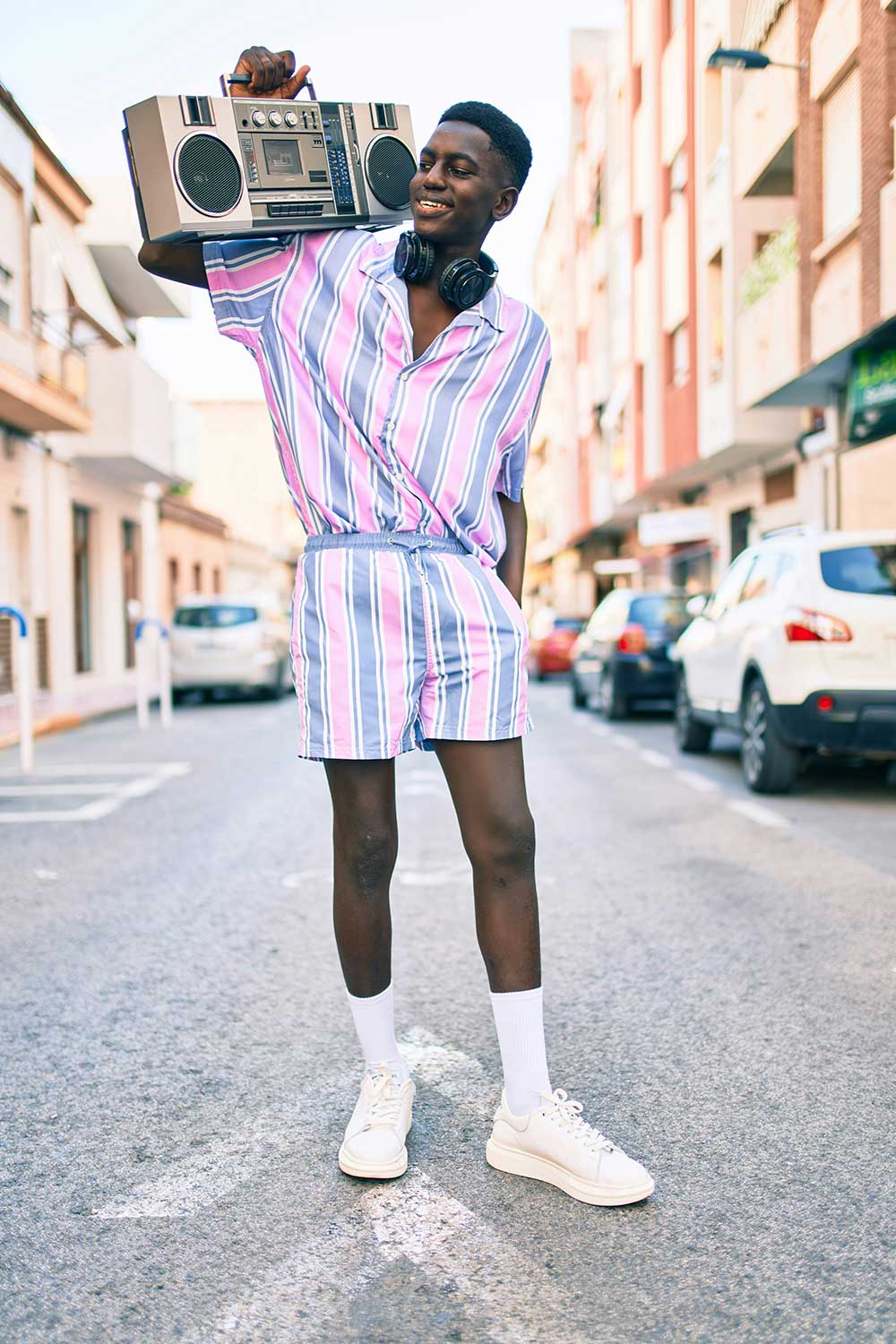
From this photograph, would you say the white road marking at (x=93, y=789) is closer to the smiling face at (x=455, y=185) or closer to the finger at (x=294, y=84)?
the finger at (x=294, y=84)

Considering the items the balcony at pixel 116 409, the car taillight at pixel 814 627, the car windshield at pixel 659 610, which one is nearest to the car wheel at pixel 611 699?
the car windshield at pixel 659 610

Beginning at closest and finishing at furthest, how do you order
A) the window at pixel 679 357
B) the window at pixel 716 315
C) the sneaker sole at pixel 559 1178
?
the sneaker sole at pixel 559 1178 → the window at pixel 716 315 → the window at pixel 679 357

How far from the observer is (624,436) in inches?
1201

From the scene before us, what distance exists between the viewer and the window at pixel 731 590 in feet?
30.7

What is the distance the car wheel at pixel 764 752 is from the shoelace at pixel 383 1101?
226 inches

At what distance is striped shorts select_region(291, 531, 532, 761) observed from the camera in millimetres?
2389

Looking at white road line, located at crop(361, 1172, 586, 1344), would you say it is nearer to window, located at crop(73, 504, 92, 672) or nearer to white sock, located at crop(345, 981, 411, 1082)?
white sock, located at crop(345, 981, 411, 1082)

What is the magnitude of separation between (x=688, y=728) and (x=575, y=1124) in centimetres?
864

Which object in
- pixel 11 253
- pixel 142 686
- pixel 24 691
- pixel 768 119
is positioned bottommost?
pixel 142 686

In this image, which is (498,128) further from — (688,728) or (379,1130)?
(688,728)

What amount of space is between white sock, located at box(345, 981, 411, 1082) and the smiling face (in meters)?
1.42

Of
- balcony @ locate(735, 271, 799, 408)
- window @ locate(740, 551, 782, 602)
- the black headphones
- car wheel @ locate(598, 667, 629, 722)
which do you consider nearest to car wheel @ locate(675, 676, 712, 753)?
window @ locate(740, 551, 782, 602)

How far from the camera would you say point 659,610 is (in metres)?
14.5

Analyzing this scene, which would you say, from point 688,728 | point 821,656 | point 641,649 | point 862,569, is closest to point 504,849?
point 821,656
